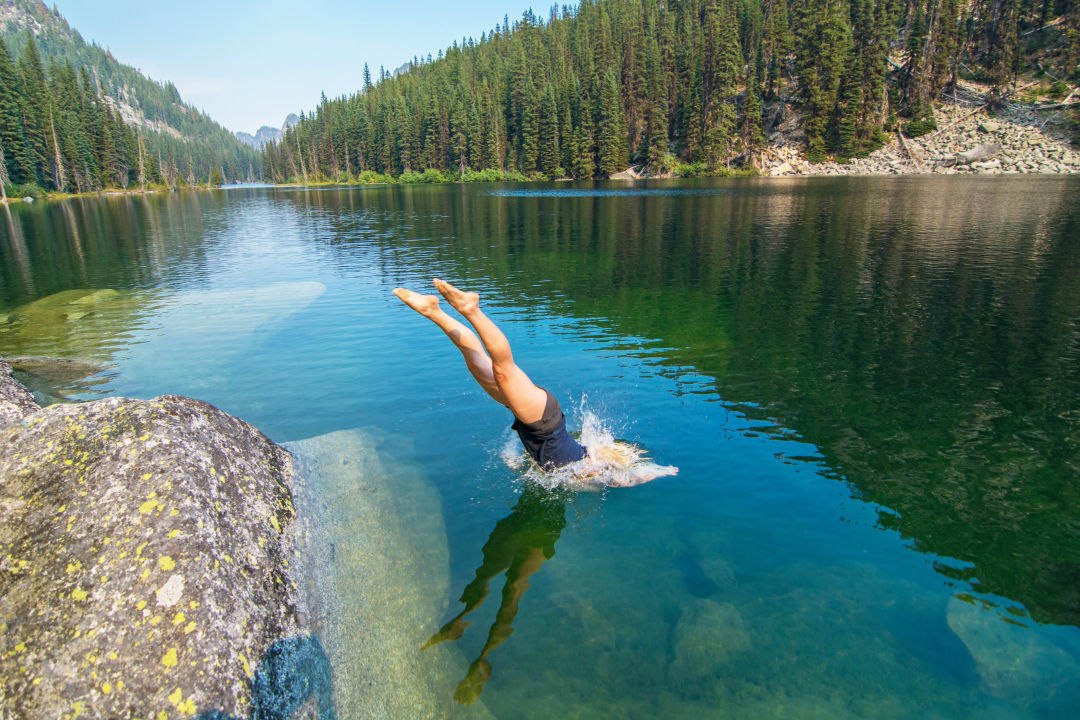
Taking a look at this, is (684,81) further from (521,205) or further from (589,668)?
(589,668)

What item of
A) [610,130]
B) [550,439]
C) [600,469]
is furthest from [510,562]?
[610,130]

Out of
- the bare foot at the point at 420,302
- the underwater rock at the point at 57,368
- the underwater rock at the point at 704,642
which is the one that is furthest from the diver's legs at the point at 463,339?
the underwater rock at the point at 57,368

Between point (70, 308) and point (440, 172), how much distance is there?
145176 millimetres

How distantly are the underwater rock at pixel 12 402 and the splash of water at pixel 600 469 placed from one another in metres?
7.96

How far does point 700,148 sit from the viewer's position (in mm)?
120188

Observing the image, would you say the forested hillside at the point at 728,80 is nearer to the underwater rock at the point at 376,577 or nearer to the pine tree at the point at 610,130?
the pine tree at the point at 610,130

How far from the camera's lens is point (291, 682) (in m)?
5.50

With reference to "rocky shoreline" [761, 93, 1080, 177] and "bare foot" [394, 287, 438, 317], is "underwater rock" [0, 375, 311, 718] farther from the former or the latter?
"rocky shoreline" [761, 93, 1080, 177]

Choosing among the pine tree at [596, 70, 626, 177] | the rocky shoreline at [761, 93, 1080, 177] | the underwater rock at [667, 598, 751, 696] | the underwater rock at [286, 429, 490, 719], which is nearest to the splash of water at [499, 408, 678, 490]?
the underwater rock at [286, 429, 490, 719]

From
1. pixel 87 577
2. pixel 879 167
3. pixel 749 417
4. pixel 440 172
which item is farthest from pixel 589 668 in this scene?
pixel 440 172

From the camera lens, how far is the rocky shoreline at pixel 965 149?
292ft

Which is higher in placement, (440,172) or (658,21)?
(658,21)

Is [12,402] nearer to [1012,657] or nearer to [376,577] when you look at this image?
[376,577]

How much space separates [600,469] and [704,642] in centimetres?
381
